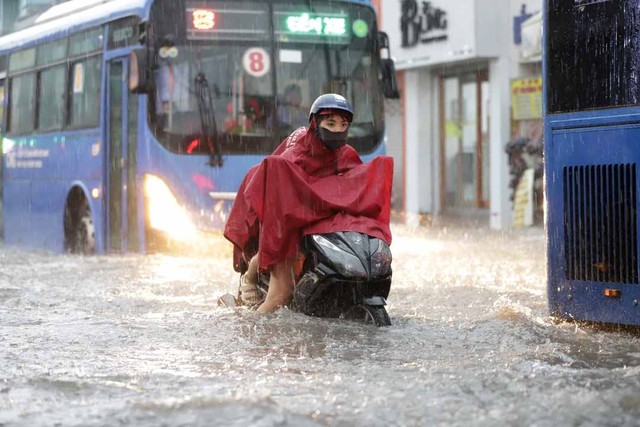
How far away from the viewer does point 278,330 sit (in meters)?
8.56

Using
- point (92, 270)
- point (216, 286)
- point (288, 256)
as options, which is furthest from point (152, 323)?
point (92, 270)

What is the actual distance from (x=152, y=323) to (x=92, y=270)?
4.97m

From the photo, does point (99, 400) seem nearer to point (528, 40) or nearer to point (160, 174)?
point (160, 174)

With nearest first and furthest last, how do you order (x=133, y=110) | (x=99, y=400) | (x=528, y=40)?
(x=99, y=400), (x=133, y=110), (x=528, y=40)

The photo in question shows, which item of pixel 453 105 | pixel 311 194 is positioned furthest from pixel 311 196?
pixel 453 105

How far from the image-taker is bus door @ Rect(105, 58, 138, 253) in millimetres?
15148

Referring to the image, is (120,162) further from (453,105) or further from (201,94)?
(453,105)

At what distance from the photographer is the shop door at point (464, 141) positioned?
26.6 metres

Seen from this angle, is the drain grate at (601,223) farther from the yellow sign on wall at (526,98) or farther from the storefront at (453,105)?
the storefront at (453,105)

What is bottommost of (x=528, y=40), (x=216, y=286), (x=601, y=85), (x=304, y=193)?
(x=216, y=286)

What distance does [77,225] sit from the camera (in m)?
17.0

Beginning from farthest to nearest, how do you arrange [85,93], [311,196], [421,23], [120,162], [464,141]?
[464,141] < [421,23] < [85,93] < [120,162] < [311,196]

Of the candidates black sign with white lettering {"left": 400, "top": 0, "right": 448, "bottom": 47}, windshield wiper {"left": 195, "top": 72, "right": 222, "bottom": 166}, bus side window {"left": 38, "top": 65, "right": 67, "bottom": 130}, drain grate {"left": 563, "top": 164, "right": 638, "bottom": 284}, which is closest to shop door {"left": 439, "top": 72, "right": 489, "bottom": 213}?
black sign with white lettering {"left": 400, "top": 0, "right": 448, "bottom": 47}

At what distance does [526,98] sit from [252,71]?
35.6ft
